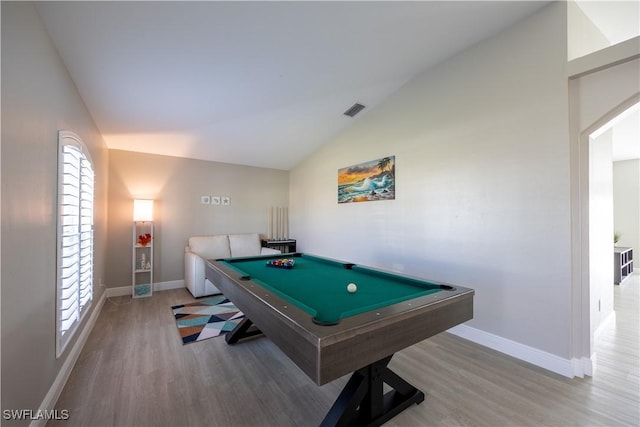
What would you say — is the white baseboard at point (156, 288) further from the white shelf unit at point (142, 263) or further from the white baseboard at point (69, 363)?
the white shelf unit at point (142, 263)

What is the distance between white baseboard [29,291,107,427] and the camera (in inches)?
61.5

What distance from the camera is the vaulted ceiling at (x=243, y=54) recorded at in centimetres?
187

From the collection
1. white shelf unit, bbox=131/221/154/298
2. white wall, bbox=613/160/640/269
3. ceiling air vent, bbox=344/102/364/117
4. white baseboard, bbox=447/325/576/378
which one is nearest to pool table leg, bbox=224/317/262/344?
white baseboard, bbox=447/325/576/378

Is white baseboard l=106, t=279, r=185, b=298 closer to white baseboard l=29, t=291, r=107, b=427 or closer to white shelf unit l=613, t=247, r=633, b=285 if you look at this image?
white baseboard l=29, t=291, r=107, b=427

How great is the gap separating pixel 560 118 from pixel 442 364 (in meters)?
2.31

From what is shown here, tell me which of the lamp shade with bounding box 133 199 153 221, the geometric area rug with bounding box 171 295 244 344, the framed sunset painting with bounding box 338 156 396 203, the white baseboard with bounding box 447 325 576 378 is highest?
the framed sunset painting with bounding box 338 156 396 203

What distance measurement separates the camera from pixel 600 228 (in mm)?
2549

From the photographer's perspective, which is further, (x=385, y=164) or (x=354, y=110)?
(x=354, y=110)

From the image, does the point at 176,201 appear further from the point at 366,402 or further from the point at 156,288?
the point at 366,402

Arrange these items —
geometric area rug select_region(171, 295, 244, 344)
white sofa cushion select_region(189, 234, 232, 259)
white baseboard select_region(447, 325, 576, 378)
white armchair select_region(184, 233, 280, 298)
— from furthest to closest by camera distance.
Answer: white sofa cushion select_region(189, 234, 232, 259)
white armchair select_region(184, 233, 280, 298)
geometric area rug select_region(171, 295, 244, 344)
white baseboard select_region(447, 325, 576, 378)

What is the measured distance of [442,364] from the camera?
2.24 metres

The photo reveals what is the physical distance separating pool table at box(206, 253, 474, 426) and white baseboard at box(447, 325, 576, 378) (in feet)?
3.91

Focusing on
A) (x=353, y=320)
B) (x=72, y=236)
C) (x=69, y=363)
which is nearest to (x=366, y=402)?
(x=353, y=320)

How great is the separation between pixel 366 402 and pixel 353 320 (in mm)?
765
